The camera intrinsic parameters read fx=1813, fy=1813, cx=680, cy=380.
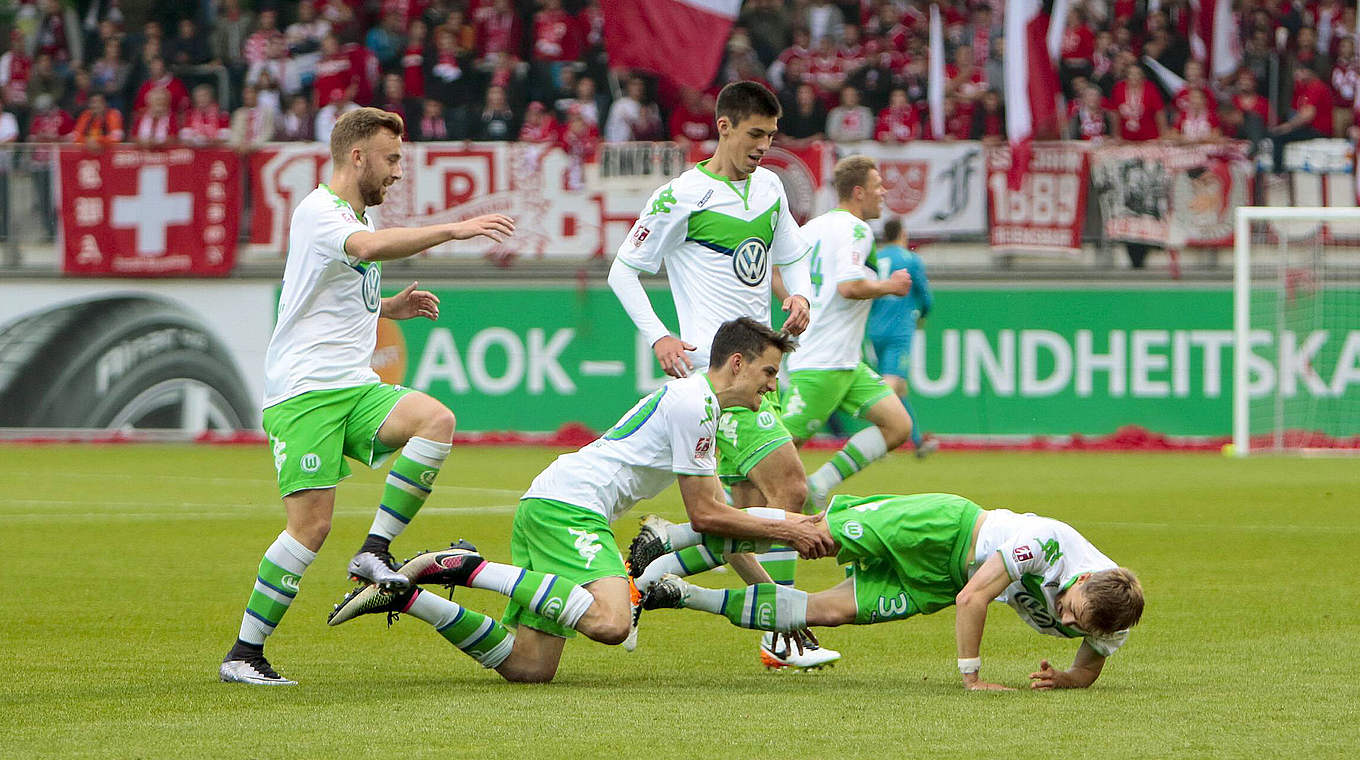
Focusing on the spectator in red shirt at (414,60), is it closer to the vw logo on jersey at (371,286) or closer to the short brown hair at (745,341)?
the vw logo on jersey at (371,286)

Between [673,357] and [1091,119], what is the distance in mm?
14127

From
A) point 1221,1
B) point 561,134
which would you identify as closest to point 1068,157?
point 1221,1

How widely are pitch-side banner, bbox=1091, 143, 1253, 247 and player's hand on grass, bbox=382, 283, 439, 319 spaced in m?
12.8

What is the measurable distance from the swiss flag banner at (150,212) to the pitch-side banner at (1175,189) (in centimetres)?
928

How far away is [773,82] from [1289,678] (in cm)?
1621

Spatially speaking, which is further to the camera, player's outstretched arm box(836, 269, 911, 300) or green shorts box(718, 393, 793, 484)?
player's outstretched arm box(836, 269, 911, 300)

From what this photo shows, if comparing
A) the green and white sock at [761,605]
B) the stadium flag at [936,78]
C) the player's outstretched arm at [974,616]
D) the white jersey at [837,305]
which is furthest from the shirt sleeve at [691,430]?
the stadium flag at [936,78]

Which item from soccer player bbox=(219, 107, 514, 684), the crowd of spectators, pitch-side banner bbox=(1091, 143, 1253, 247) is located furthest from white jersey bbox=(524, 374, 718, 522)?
pitch-side banner bbox=(1091, 143, 1253, 247)

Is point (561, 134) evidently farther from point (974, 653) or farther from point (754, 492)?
point (974, 653)

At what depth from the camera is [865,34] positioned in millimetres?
22281

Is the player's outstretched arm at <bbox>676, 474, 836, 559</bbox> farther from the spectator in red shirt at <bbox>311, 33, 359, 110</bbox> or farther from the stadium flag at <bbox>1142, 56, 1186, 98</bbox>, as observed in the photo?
the spectator in red shirt at <bbox>311, 33, 359, 110</bbox>

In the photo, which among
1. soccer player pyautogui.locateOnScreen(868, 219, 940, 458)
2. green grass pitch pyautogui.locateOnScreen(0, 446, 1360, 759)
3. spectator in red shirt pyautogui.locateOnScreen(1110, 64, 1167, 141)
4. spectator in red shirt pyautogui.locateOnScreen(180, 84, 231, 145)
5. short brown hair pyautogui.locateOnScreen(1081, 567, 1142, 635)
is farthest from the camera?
spectator in red shirt pyautogui.locateOnScreen(180, 84, 231, 145)

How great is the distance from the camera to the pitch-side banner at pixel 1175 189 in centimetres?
1869

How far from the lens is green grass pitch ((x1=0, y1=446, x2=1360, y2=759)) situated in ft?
16.7
